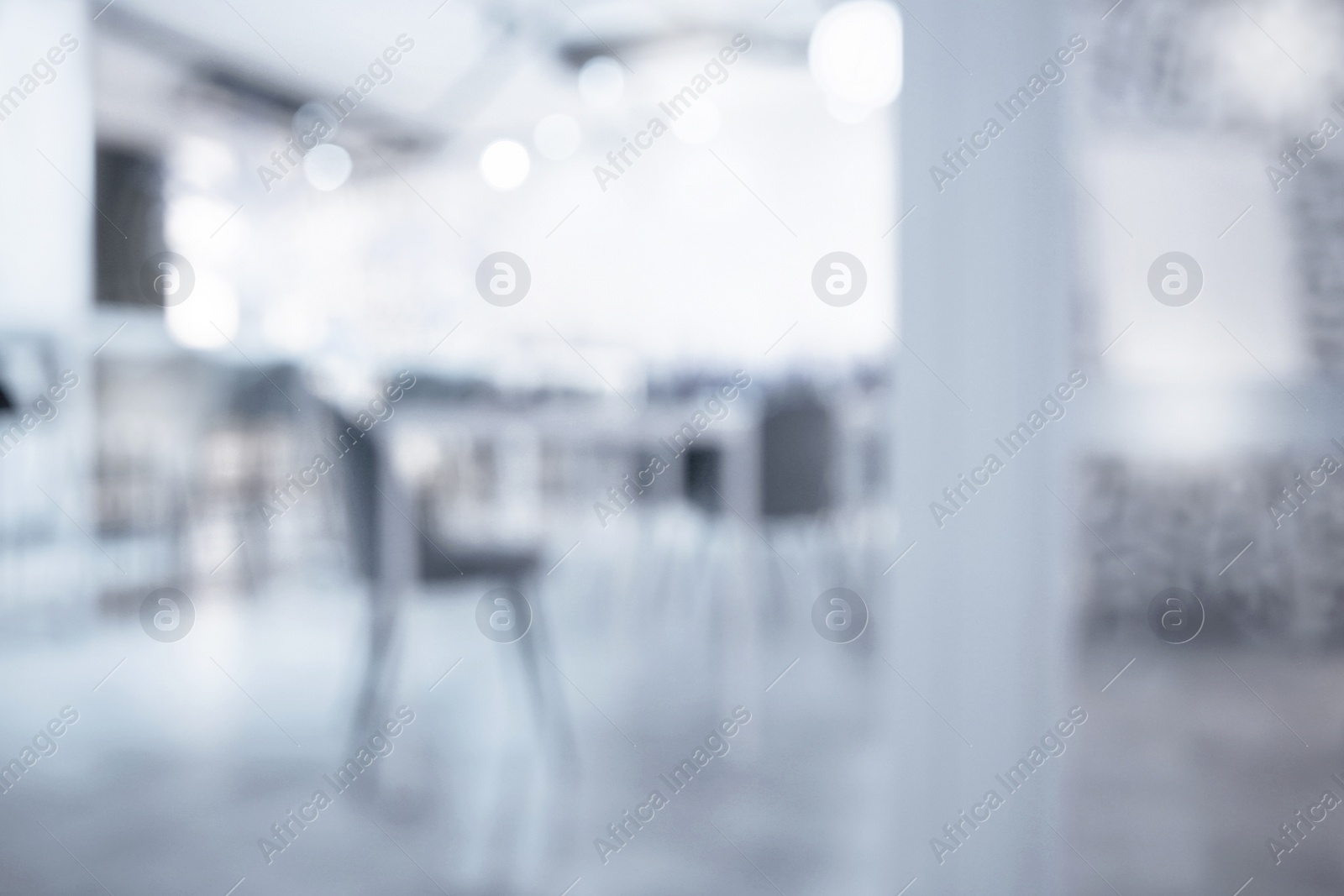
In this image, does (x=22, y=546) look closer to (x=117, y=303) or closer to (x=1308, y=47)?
(x=117, y=303)

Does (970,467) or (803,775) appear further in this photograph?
(803,775)

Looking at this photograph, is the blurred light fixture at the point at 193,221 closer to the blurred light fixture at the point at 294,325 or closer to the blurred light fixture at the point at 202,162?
the blurred light fixture at the point at 202,162

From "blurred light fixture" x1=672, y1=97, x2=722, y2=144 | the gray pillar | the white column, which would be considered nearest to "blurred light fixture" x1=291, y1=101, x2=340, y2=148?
the white column

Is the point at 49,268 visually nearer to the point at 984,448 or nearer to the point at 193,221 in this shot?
the point at 193,221

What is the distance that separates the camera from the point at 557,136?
6012mm

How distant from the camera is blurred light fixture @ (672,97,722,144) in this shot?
5734 mm

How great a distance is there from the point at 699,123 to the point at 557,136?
1.02m

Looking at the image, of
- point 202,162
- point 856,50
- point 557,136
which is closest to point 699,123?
point 557,136

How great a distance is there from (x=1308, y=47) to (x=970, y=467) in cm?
51

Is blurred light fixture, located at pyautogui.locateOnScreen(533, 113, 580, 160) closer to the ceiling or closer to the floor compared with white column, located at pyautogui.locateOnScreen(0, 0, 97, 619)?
closer to the ceiling

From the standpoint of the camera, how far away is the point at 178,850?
54.1 inches

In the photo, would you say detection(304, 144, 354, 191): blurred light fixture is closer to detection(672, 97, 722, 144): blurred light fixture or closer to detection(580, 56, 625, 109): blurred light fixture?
detection(580, 56, 625, 109): blurred light fixture

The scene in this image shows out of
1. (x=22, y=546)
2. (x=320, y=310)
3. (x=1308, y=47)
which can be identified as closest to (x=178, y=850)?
(x=1308, y=47)

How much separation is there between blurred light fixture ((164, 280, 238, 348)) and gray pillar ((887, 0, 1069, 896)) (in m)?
3.82
